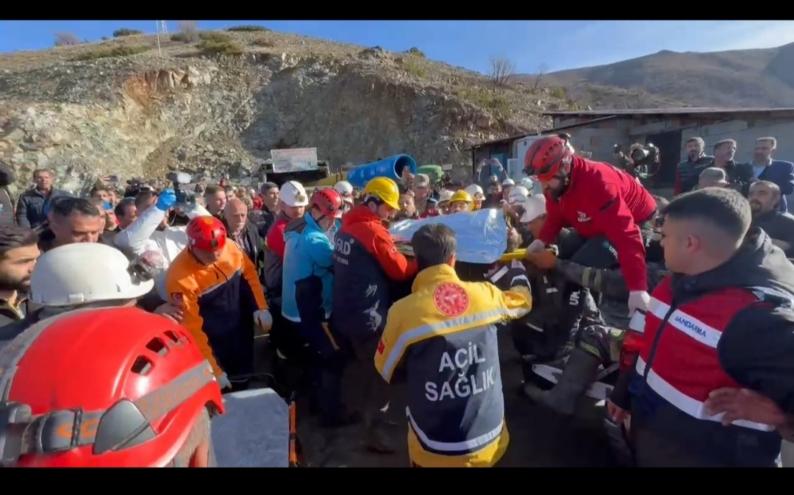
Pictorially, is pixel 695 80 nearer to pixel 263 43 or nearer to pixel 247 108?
pixel 263 43

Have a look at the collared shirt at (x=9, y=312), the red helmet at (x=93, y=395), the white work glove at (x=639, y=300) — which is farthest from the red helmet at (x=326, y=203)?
the red helmet at (x=93, y=395)

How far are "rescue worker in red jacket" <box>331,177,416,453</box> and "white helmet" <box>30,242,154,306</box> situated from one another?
1.85 meters

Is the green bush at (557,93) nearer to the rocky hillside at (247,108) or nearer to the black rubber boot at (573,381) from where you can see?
the rocky hillside at (247,108)

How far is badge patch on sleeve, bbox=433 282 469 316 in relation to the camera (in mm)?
2510

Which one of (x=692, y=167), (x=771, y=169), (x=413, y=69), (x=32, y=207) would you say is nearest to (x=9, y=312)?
(x=32, y=207)

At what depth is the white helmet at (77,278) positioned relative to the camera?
6.02 ft

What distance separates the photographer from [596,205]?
3.13m

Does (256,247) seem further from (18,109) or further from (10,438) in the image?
(18,109)

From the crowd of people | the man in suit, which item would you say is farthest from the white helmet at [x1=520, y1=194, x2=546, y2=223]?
the man in suit

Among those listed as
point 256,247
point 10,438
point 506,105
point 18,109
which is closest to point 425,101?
point 506,105

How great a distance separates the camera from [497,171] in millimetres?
12992

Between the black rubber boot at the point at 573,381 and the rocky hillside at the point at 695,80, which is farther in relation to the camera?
the rocky hillside at the point at 695,80

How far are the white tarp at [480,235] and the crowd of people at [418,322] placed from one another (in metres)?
0.16

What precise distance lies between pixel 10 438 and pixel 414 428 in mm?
1953
